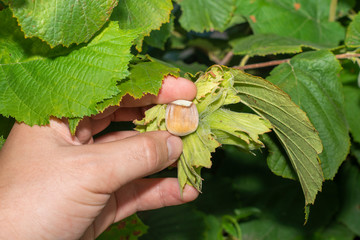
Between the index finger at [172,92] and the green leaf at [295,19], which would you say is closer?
the index finger at [172,92]

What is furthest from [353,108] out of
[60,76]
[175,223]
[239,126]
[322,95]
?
[60,76]

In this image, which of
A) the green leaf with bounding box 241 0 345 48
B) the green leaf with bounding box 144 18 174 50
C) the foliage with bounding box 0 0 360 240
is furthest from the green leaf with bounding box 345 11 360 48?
the green leaf with bounding box 144 18 174 50

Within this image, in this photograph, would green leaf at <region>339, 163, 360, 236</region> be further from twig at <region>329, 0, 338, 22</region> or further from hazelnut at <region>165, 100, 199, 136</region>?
hazelnut at <region>165, 100, 199, 136</region>

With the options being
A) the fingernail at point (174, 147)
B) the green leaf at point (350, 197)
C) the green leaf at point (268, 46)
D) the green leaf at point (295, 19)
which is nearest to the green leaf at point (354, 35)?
the green leaf at point (268, 46)

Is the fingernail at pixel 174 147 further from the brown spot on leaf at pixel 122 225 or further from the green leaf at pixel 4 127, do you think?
the brown spot on leaf at pixel 122 225

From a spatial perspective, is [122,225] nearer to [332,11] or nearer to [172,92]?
[172,92]

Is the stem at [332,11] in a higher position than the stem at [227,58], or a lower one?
higher

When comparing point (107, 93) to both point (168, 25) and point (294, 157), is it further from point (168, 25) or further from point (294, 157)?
point (168, 25)

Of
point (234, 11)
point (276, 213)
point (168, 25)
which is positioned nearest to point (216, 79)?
point (168, 25)

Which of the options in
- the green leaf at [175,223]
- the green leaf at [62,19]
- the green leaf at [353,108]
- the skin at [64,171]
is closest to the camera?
the green leaf at [62,19]
